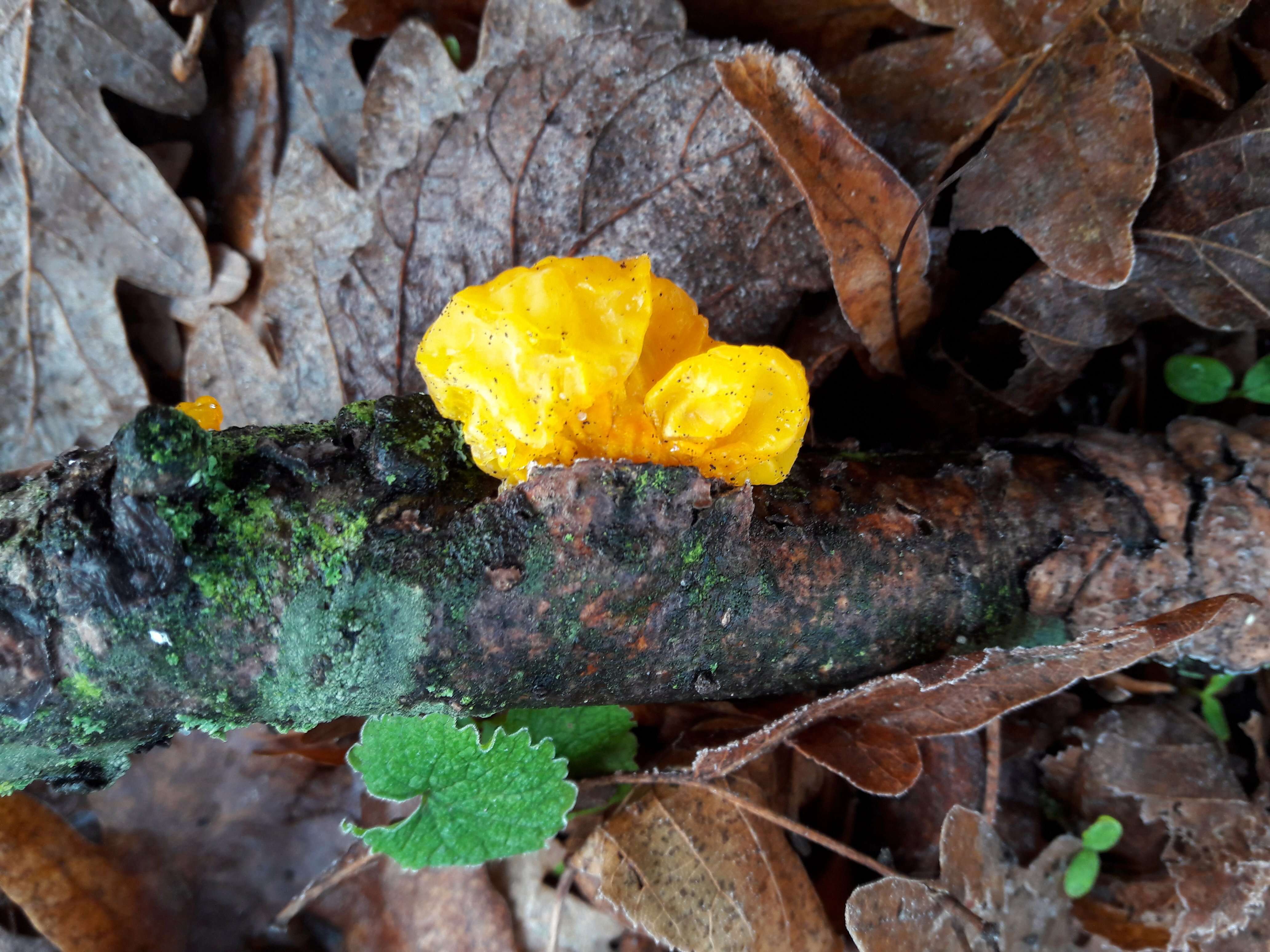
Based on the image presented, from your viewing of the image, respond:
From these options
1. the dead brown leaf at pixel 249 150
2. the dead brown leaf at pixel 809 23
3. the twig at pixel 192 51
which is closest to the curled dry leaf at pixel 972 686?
the dead brown leaf at pixel 809 23

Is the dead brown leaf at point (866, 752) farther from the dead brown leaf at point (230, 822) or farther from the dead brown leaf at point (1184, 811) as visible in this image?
the dead brown leaf at point (230, 822)

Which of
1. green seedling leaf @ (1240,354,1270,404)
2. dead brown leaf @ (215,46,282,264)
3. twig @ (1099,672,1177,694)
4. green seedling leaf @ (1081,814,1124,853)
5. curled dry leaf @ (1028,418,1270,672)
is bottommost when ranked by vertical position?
green seedling leaf @ (1081,814,1124,853)

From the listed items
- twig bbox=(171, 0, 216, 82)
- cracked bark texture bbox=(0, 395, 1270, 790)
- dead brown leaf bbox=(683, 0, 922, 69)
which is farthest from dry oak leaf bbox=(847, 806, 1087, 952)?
twig bbox=(171, 0, 216, 82)

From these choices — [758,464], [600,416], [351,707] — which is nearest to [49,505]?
[351,707]

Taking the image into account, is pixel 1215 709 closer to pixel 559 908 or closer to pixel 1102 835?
pixel 1102 835

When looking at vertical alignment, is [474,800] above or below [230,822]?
above

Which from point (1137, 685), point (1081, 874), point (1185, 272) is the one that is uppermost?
point (1185, 272)

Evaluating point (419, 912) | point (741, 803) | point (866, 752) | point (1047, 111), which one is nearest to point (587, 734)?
point (741, 803)

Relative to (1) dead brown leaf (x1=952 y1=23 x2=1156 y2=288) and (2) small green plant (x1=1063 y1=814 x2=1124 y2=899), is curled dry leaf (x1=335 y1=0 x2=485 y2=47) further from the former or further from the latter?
(2) small green plant (x1=1063 y1=814 x2=1124 y2=899)
